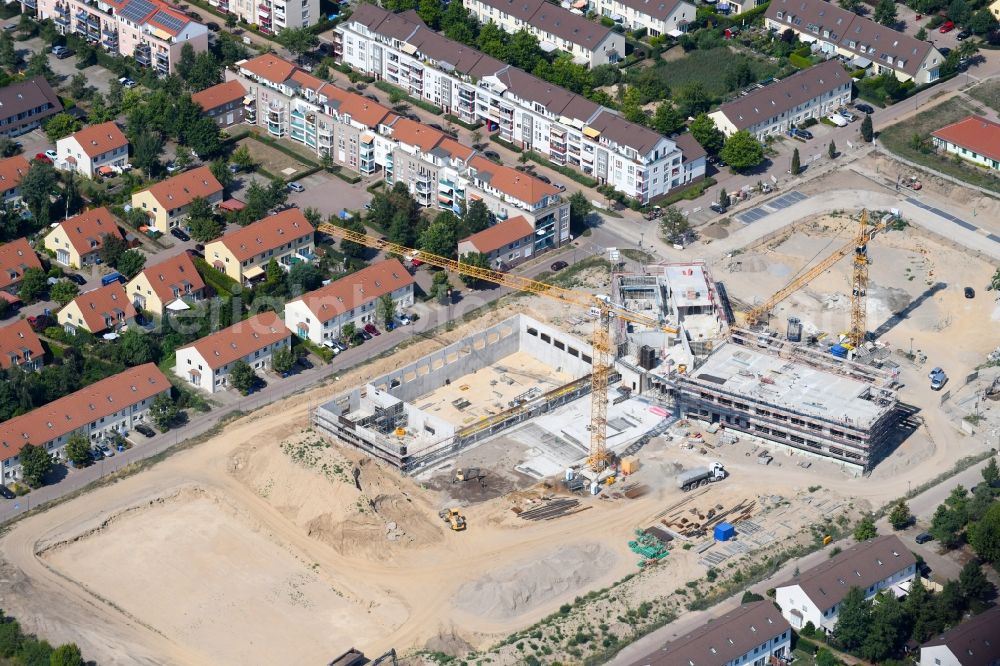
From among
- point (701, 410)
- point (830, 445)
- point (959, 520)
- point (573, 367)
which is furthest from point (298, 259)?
point (959, 520)

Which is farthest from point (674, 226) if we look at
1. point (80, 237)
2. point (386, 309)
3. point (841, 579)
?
point (80, 237)

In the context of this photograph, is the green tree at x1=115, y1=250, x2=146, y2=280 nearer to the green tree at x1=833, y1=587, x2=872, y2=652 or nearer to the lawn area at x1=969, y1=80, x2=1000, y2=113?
the green tree at x1=833, y1=587, x2=872, y2=652

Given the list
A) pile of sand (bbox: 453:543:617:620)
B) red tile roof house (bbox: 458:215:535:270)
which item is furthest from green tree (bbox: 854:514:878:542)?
red tile roof house (bbox: 458:215:535:270)

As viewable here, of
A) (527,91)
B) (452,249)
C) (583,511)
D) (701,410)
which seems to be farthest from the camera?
(527,91)

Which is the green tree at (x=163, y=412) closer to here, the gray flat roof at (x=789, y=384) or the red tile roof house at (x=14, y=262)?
the red tile roof house at (x=14, y=262)

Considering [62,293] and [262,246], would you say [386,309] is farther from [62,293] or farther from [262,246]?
[62,293]

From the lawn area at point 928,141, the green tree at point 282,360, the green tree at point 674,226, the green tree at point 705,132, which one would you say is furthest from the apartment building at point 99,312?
the lawn area at point 928,141

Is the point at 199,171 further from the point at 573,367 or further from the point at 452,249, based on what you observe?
the point at 573,367

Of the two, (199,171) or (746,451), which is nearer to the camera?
(746,451)
